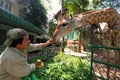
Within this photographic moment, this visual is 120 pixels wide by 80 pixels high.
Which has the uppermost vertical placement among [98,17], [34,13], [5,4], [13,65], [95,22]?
[5,4]

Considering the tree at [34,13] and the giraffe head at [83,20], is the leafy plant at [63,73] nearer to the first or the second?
the giraffe head at [83,20]

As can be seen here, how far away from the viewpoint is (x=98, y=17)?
14.4 ft

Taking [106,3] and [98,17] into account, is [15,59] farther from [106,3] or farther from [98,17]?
[106,3]

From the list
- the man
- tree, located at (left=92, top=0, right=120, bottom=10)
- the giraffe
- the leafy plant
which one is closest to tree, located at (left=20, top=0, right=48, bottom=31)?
tree, located at (left=92, top=0, right=120, bottom=10)

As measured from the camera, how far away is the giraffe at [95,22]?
419cm

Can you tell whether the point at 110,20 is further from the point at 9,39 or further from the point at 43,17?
the point at 43,17

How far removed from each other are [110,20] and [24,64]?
3180 mm

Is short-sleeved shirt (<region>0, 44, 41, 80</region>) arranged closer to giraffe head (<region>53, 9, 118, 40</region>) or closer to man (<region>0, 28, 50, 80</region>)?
man (<region>0, 28, 50, 80</region>)

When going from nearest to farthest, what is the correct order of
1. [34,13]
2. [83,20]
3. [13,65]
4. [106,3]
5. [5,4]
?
[13,65]
[83,20]
[5,4]
[106,3]
[34,13]

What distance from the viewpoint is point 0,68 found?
201 cm

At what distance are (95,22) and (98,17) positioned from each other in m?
0.16

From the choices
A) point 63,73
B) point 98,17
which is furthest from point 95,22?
point 63,73

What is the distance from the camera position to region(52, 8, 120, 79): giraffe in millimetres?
4191

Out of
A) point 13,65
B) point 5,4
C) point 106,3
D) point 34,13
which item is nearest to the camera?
point 13,65
